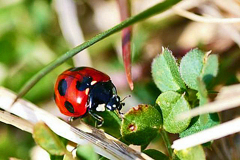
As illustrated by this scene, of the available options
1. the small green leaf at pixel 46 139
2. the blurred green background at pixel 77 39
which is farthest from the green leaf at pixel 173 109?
the blurred green background at pixel 77 39

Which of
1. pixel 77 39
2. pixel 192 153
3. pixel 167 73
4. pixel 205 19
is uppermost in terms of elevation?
pixel 77 39

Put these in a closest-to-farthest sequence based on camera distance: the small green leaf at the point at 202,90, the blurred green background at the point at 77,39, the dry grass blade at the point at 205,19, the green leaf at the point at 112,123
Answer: the small green leaf at the point at 202,90
the green leaf at the point at 112,123
the dry grass blade at the point at 205,19
the blurred green background at the point at 77,39

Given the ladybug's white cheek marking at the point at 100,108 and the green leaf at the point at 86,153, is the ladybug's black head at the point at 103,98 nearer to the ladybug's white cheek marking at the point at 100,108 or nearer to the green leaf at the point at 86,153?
the ladybug's white cheek marking at the point at 100,108

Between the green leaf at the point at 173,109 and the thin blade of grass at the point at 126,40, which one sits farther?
the thin blade of grass at the point at 126,40

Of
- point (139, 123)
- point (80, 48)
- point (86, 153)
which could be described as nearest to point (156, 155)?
point (139, 123)

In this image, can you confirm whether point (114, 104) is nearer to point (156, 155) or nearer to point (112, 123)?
point (112, 123)

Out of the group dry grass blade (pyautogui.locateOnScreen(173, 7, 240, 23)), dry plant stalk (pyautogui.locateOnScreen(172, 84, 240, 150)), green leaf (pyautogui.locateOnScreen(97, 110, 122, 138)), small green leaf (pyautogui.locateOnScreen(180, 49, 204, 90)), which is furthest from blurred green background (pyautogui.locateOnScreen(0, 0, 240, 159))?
dry plant stalk (pyautogui.locateOnScreen(172, 84, 240, 150))

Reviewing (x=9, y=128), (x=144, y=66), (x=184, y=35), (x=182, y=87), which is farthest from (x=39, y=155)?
(x=184, y=35)
